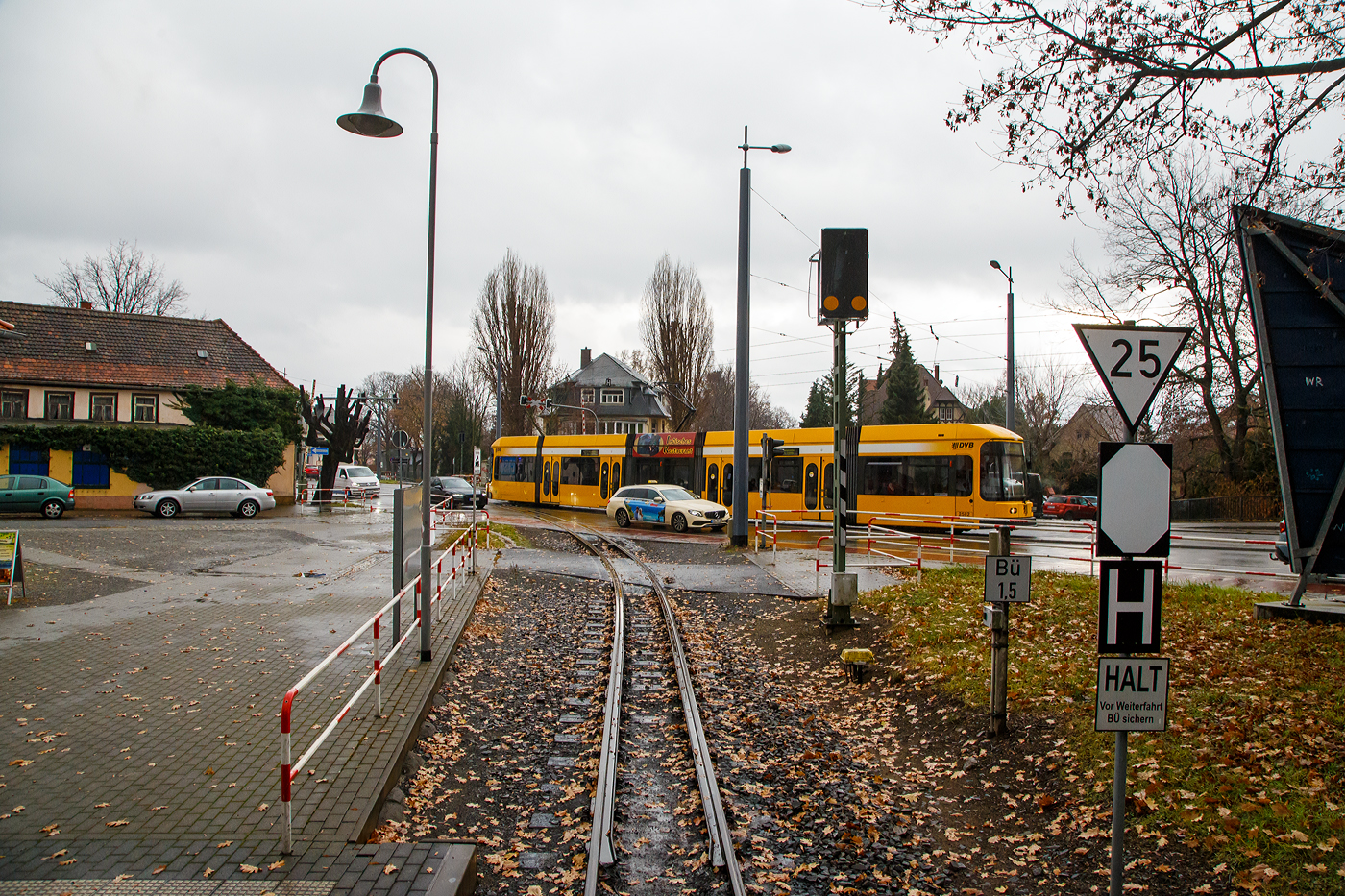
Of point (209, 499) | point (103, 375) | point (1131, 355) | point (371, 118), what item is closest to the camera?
point (1131, 355)

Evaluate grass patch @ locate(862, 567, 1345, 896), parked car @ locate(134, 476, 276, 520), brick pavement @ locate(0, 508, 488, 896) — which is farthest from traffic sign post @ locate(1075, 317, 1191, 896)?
parked car @ locate(134, 476, 276, 520)

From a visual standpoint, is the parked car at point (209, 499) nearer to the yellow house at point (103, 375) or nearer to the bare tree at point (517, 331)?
the yellow house at point (103, 375)

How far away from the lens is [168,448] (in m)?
34.8

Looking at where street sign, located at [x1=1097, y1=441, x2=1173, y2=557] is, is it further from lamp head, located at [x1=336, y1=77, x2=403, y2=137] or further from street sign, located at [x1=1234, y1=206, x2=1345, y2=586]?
lamp head, located at [x1=336, y1=77, x2=403, y2=137]

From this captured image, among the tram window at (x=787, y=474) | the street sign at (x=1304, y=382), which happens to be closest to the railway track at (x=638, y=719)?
the street sign at (x=1304, y=382)

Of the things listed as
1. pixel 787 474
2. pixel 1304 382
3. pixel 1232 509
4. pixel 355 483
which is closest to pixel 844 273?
pixel 1304 382

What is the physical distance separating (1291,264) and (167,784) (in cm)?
1148

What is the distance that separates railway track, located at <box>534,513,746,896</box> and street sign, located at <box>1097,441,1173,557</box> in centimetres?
269

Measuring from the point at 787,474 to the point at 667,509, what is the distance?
168 inches

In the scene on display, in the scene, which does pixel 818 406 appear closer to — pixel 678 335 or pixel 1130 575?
pixel 678 335

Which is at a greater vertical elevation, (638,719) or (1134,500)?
(1134,500)

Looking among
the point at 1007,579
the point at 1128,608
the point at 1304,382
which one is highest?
the point at 1304,382

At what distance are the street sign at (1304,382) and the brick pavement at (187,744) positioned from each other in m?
9.55

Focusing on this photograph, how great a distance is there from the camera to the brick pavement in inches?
180
